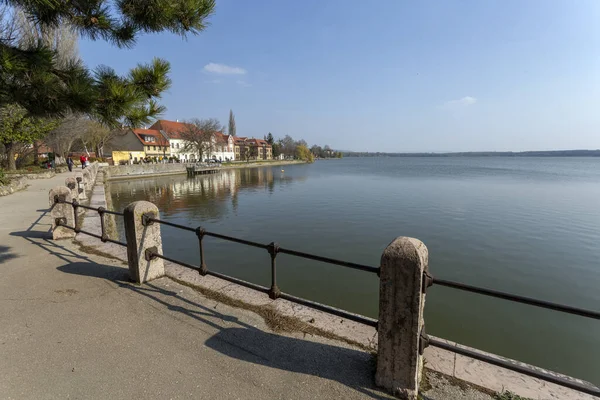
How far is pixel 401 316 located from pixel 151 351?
251 centimetres

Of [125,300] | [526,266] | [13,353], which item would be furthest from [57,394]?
[526,266]

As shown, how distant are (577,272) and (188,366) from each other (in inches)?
460

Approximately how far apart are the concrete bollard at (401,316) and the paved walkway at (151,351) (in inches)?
9.3

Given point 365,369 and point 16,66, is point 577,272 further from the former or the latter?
point 16,66

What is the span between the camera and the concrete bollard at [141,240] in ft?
15.3

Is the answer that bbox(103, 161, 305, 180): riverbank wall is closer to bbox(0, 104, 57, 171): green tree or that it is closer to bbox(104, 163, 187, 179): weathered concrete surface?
bbox(104, 163, 187, 179): weathered concrete surface

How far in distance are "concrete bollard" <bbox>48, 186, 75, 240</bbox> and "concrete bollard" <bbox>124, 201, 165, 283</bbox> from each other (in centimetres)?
398

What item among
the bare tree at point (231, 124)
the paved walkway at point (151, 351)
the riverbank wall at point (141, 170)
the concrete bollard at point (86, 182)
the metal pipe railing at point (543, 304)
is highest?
the bare tree at point (231, 124)

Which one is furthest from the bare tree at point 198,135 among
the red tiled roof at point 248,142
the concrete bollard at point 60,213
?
the concrete bollard at point 60,213

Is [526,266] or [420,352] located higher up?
[420,352]

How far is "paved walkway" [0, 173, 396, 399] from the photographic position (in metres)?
2.73

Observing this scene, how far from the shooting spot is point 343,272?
31.0ft

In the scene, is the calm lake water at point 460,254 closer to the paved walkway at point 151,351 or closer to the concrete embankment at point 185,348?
the concrete embankment at point 185,348

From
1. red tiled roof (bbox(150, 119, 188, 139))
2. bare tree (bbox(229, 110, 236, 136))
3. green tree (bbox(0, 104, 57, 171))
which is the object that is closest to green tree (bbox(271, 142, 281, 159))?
bare tree (bbox(229, 110, 236, 136))
